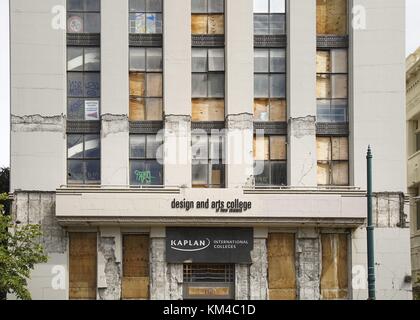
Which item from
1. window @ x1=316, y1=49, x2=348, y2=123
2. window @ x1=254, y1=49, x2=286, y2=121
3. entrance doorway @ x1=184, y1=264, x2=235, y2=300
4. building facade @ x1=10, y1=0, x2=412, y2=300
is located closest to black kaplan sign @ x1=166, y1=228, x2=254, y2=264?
building facade @ x1=10, y1=0, x2=412, y2=300

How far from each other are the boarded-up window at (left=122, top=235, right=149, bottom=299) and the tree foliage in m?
3.82

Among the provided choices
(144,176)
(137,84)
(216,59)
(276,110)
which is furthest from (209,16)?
(144,176)

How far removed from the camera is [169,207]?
Result: 39656 millimetres

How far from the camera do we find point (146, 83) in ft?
137

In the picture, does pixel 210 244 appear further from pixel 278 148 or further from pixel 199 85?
pixel 199 85

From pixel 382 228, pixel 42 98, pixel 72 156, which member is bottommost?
pixel 382 228

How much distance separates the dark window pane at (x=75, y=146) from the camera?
41250 mm

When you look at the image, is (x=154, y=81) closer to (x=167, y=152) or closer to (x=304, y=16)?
(x=167, y=152)

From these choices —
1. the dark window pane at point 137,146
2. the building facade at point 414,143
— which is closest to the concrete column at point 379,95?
the dark window pane at point 137,146

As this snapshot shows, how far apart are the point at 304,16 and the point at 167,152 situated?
28.0ft

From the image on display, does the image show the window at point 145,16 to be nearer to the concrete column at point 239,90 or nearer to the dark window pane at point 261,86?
the concrete column at point 239,90

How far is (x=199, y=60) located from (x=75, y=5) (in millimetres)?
6053

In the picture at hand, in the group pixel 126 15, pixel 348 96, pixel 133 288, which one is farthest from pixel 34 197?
pixel 348 96

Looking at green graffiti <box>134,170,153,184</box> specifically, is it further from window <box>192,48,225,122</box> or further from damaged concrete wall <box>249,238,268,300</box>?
Answer: damaged concrete wall <box>249,238,268,300</box>
